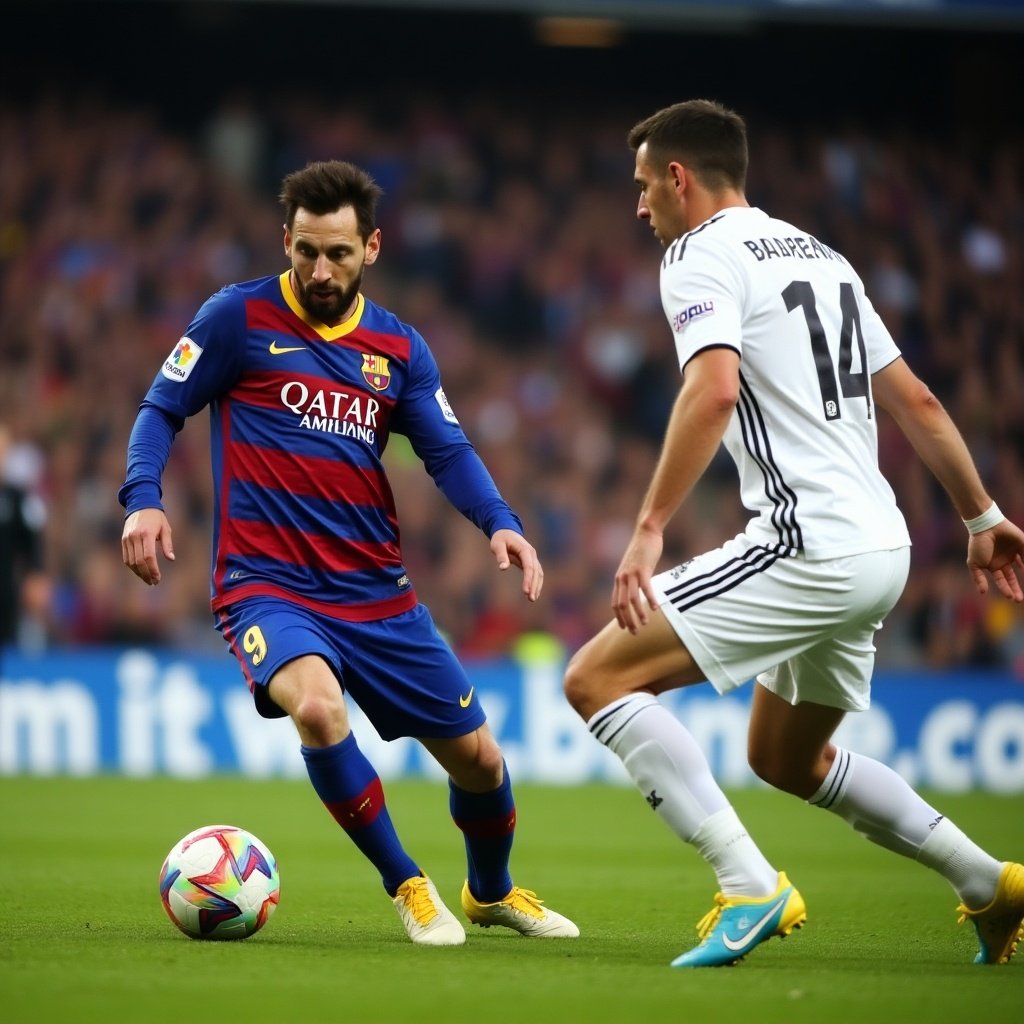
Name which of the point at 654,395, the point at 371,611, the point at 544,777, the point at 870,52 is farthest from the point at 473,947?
the point at 870,52

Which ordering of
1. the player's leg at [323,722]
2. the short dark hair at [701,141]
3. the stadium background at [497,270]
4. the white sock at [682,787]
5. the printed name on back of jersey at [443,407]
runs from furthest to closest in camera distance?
the stadium background at [497,270] < the printed name on back of jersey at [443,407] < the player's leg at [323,722] < the short dark hair at [701,141] < the white sock at [682,787]

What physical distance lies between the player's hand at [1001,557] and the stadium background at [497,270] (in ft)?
25.2

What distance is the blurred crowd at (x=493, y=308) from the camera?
15.2m

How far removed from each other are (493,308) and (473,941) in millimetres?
13263

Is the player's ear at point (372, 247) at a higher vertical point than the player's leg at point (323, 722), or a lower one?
higher

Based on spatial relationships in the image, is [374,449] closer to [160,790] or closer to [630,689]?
[630,689]

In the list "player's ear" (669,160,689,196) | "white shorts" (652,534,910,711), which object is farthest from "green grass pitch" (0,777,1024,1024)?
"player's ear" (669,160,689,196)

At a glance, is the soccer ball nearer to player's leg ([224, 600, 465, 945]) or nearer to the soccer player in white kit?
player's leg ([224, 600, 465, 945])

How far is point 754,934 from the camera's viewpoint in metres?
4.36

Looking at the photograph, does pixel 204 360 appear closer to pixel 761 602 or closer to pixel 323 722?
pixel 323 722

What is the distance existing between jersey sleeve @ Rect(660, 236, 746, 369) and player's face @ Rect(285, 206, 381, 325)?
123cm

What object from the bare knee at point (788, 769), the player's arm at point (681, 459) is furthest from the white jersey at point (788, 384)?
the bare knee at point (788, 769)

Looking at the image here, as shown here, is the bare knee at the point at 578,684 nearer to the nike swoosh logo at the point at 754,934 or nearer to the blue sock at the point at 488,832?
the nike swoosh logo at the point at 754,934

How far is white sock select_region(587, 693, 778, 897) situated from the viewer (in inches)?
173
